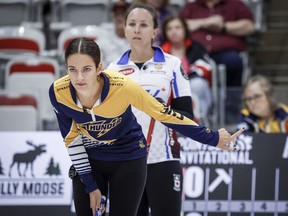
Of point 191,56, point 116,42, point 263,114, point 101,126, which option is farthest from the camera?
point 116,42

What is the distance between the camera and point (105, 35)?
7.82 m

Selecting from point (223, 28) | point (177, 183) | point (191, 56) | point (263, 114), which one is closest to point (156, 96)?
Result: point (177, 183)

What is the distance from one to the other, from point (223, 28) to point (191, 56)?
1.30 metres

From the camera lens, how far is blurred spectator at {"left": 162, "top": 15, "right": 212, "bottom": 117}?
273 inches

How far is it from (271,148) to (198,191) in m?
0.65

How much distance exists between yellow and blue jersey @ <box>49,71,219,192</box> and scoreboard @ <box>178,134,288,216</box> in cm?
181

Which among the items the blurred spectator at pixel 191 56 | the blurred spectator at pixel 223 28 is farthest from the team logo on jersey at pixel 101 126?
the blurred spectator at pixel 223 28

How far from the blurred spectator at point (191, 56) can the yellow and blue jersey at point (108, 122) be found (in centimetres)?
300

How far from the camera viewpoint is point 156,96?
432 centimetres

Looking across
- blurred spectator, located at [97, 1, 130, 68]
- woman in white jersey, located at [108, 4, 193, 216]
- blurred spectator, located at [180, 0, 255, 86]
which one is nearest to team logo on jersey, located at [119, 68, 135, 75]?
woman in white jersey, located at [108, 4, 193, 216]

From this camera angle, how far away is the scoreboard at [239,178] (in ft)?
18.4

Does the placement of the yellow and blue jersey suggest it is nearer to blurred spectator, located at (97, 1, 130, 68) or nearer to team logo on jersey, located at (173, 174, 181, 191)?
team logo on jersey, located at (173, 174, 181, 191)

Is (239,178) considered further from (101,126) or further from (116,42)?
(116,42)

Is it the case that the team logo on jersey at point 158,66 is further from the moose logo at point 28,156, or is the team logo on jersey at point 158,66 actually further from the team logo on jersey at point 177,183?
the moose logo at point 28,156
